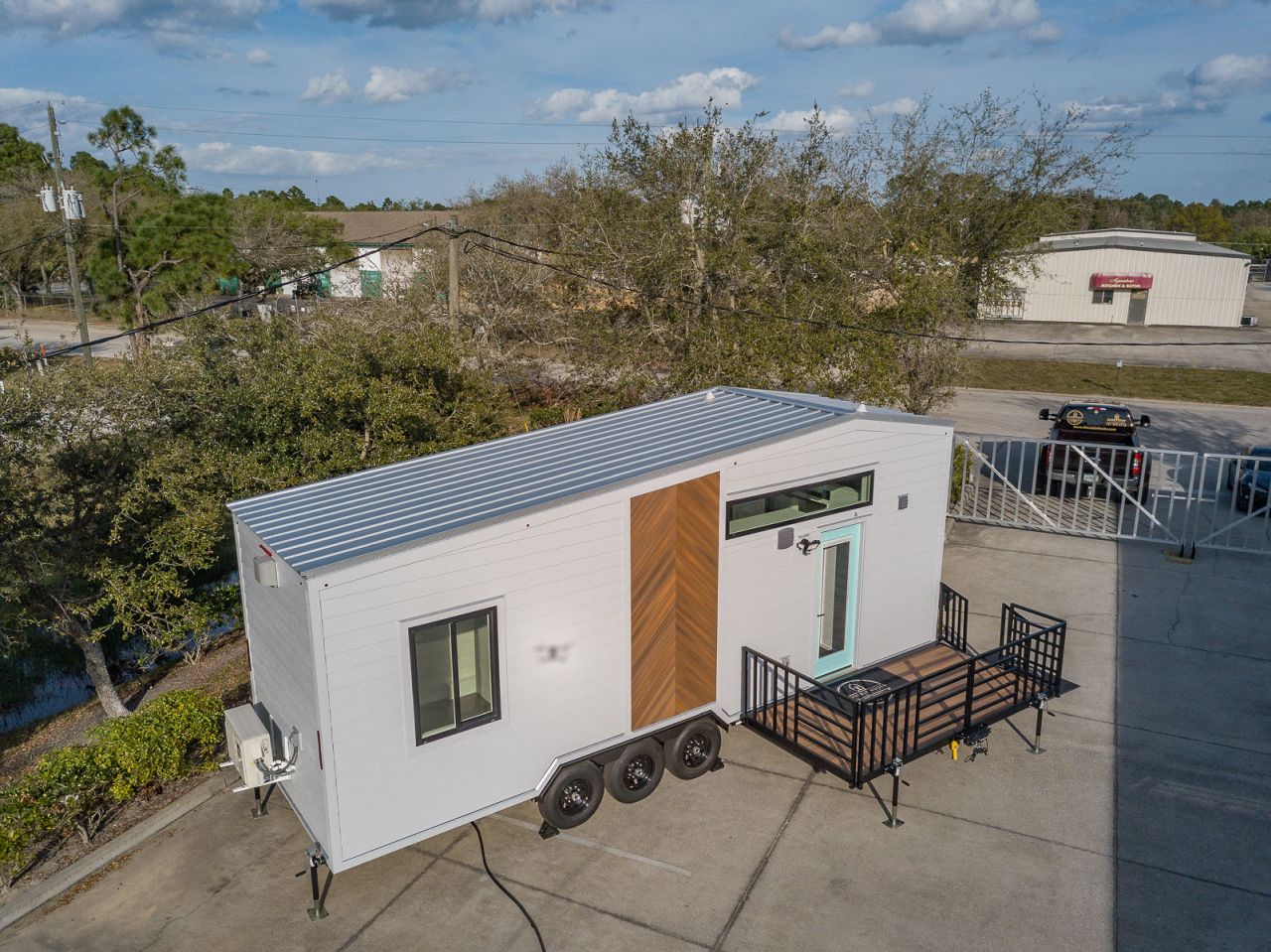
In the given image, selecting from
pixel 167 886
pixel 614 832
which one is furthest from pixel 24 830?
pixel 614 832

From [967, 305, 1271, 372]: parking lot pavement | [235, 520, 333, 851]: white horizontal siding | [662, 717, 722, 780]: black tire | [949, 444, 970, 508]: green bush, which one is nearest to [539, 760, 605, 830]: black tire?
[662, 717, 722, 780]: black tire

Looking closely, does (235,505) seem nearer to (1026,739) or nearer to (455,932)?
(455,932)

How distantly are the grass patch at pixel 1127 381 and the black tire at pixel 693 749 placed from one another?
76.4 ft

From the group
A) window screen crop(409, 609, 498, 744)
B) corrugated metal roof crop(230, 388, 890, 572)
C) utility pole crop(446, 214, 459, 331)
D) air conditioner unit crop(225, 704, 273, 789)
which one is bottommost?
air conditioner unit crop(225, 704, 273, 789)

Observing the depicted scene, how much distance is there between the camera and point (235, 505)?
7.85 m

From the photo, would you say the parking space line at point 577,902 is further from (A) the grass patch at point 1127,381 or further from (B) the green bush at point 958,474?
(A) the grass patch at point 1127,381

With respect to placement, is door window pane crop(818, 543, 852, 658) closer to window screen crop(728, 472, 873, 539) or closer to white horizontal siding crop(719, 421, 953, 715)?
white horizontal siding crop(719, 421, 953, 715)

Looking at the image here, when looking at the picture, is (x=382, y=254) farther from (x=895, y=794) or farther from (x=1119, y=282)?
(x=895, y=794)

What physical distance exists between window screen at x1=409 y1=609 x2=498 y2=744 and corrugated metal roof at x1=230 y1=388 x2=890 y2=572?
72 cm

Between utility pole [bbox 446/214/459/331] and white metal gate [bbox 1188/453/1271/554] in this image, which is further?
utility pole [bbox 446/214/459/331]

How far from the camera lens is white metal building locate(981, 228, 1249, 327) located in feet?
148

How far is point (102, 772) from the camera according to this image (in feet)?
25.0

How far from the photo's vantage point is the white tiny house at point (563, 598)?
6355mm

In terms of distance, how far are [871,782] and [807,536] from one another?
2278 millimetres
